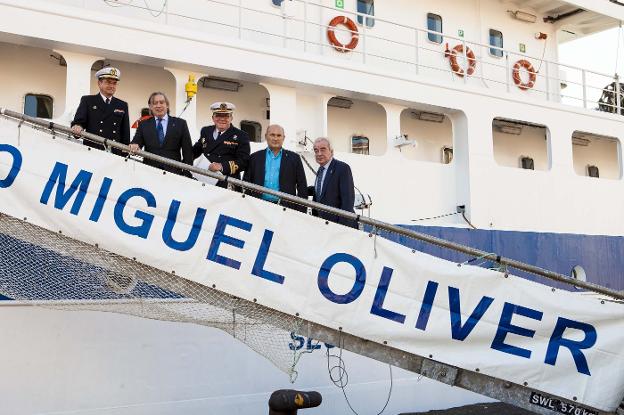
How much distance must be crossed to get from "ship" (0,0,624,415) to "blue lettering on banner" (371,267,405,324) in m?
1.04

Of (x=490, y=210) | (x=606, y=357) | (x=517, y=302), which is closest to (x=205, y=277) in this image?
(x=517, y=302)

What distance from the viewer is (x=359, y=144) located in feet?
31.4

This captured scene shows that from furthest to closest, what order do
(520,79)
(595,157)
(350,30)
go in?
(595,157) < (520,79) < (350,30)

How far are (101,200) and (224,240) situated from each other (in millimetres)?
844

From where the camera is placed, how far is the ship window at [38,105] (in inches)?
283

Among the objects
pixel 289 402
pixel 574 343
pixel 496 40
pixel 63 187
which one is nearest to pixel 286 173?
pixel 63 187

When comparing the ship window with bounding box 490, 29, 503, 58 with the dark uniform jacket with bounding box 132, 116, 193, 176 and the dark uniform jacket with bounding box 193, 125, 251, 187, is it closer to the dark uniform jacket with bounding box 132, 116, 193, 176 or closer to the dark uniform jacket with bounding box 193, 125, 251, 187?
the dark uniform jacket with bounding box 193, 125, 251, 187

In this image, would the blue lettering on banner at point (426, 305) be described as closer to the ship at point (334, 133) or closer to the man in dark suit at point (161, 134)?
the ship at point (334, 133)

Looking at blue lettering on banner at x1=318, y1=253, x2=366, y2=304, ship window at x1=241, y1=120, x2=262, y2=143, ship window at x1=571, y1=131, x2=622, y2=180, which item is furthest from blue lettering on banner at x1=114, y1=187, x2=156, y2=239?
ship window at x1=571, y1=131, x2=622, y2=180

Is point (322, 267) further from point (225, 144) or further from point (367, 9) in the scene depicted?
point (367, 9)

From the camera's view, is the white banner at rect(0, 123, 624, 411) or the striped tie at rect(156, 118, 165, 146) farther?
the striped tie at rect(156, 118, 165, 146)

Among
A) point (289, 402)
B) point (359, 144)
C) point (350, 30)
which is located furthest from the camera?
point (359, 144)

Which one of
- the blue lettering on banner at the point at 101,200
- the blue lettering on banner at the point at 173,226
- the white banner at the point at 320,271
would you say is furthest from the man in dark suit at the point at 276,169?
the blue lettering on banner at the point at 101,200

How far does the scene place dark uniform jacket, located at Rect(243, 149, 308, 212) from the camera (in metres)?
5.01
